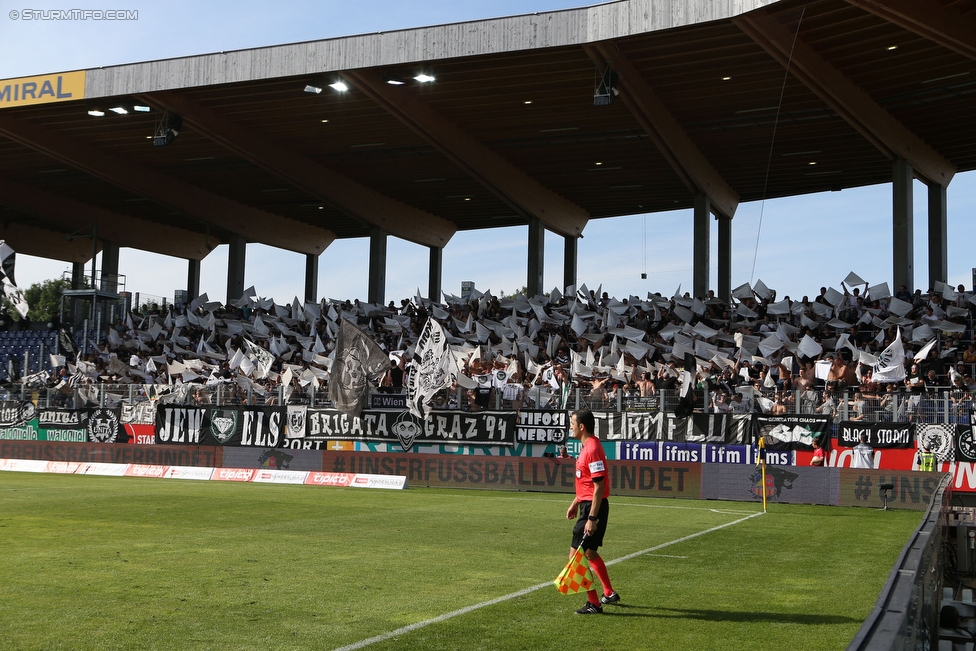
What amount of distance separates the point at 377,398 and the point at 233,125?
1395 centimetres

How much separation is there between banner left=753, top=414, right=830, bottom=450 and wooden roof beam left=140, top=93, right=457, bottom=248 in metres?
22.9

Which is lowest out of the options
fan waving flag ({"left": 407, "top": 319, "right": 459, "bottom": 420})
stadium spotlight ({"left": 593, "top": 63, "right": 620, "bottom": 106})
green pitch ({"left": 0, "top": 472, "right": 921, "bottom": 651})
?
green pitch ({"left": 0, "top": 472, "right": 921, "bottom": 651})

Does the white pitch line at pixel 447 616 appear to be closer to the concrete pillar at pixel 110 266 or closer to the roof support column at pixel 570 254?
the roof support column at pixel 570 254

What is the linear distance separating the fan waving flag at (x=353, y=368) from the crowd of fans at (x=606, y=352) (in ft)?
2.98

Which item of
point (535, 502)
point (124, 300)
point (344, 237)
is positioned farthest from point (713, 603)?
point (344, 237)

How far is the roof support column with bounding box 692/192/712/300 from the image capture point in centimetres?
4053

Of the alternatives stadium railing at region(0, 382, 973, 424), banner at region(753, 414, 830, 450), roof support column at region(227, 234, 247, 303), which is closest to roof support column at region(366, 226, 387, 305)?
roof support column at region(227, 234, 247, 303)

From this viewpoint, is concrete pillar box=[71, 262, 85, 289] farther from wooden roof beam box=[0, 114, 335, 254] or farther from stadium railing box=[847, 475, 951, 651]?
stadium railing box=[847, 475, 951, 651]

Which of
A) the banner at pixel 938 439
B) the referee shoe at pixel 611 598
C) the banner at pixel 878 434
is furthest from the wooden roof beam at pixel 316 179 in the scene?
the referee shoe at pixel 611 598

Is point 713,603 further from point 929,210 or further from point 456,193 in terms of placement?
point 456,193

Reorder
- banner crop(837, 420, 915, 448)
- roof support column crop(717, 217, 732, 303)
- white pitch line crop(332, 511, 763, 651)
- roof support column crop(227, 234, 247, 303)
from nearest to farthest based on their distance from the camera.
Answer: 1. white pitch line crop(332, 511, 763, 651)
2. banner crop(837, 420, 915, 448)
3. roof support column crop(717, 217, 732, 303)
4. roof support column crop(227, 234, 247, 303)

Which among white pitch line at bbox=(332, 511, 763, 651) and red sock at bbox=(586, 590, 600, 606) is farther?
red sock at bbox=(586, 590, 600, 606)

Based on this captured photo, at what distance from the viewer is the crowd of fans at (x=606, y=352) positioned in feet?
87.9

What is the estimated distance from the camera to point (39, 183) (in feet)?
161
